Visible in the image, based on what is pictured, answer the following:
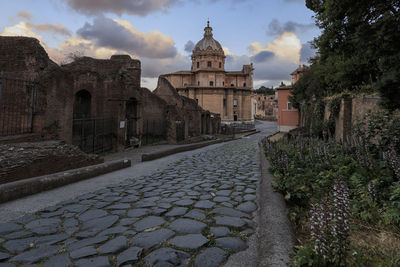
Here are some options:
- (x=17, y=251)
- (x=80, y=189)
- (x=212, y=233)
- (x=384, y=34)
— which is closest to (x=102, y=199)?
(x=80, y=189)

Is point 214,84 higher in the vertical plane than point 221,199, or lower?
higher

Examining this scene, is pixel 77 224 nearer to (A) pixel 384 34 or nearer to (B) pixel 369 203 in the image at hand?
(B) pixel 369 203

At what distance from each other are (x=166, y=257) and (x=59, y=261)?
0.94 m

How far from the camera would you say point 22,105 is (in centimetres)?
810

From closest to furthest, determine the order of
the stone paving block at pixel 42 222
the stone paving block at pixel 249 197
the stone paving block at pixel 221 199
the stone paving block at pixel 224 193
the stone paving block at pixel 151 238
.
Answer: the stone paving block at pixel 151 238
the stone paving block at pixel 42 222
the stone paving block at pixel 221 199
the stone paving block at pixel 249 197
the stone paving block at pixel 224 193

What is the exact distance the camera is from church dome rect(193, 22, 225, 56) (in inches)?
2511

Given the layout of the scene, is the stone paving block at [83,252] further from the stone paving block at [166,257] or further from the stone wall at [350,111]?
the stone wall at [350,111]

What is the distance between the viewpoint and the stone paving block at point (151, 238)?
251cm

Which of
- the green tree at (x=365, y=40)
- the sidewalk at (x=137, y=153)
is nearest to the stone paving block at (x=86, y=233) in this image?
the green tree at (x=365, y=40)

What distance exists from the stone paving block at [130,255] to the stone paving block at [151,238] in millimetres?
103

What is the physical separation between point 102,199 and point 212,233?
91.2 inches

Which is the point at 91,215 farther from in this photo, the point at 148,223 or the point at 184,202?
the point at 184,202

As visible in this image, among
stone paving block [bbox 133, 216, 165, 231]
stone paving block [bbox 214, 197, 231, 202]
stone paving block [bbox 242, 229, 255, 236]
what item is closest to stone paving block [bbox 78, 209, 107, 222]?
stone paving block [bbox 133, 216, 165, 231]

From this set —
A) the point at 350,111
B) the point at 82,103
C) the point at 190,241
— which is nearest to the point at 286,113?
the point at 350,111
